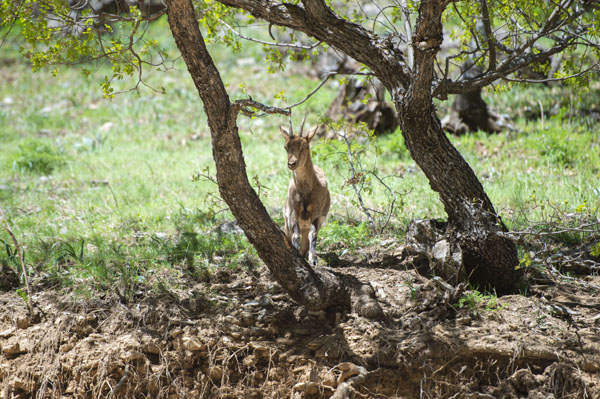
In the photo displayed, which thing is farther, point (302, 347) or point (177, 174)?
point (177, 174)

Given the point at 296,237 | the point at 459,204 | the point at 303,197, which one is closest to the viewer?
the point at 459,204

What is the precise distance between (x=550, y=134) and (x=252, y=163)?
17.3ft

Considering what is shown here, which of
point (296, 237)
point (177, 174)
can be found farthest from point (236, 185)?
point (177, 174)

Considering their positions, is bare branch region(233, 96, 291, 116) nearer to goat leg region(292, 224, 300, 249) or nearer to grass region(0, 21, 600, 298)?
grass region(0, 21, 600, 298)

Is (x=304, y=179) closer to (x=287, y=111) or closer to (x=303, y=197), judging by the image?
(x=303, y=197)

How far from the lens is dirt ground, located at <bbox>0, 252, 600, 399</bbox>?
4.61 metres

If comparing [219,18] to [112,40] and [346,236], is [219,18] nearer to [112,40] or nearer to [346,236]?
[112,40]

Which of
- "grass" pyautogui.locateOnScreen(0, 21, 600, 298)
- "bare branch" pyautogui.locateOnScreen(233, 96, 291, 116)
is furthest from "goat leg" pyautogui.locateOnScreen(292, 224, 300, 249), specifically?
"bare branch" pyautogui.locateOnScreen(233, 96, 291, 116)

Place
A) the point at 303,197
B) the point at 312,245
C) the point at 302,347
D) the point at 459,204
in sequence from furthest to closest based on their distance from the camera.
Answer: the point at 303,197 < the point at 312,245 < the point at 459,204 < the point at 302,347

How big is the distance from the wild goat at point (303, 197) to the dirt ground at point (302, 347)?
1.30 metres

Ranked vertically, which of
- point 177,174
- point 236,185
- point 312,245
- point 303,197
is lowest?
point 312,245

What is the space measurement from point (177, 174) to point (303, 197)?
168 inches

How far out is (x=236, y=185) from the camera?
190 inches

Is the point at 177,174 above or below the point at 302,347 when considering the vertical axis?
above
